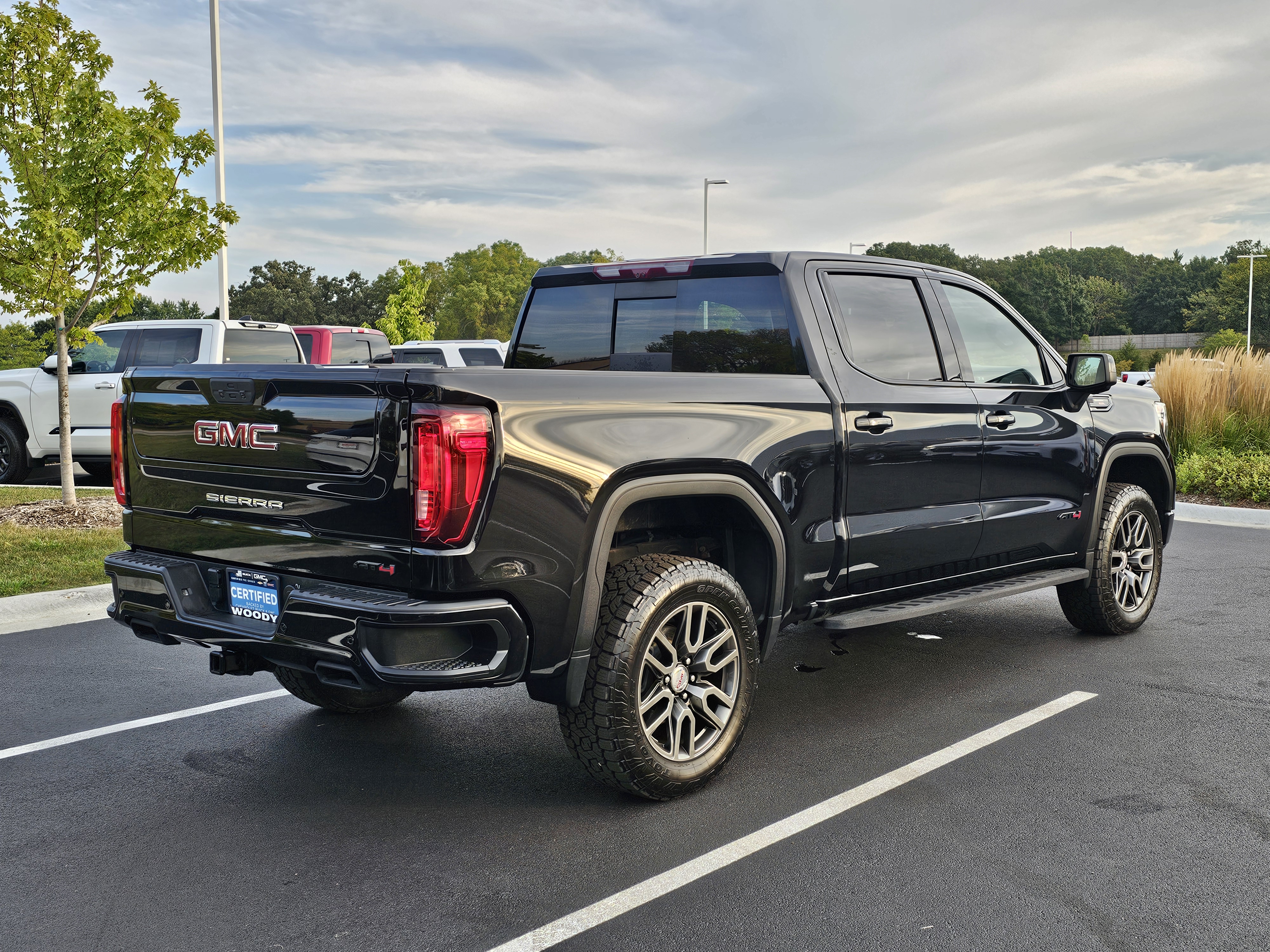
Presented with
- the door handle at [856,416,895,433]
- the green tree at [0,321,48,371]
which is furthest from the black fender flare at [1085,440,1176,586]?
the green tree at [0,321,48,371]

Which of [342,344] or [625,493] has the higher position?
[342,344]

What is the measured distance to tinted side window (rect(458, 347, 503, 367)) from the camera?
16969 millimetres

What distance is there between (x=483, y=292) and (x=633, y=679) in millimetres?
73414

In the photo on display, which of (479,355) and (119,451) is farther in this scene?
(479,355)

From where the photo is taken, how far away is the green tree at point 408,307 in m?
53.3

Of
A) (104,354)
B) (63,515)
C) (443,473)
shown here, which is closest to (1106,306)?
(104,354)

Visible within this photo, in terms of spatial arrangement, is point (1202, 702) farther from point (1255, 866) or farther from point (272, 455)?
point (272, 455)

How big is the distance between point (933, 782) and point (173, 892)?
2641mm

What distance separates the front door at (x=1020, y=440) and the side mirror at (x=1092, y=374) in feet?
0.29

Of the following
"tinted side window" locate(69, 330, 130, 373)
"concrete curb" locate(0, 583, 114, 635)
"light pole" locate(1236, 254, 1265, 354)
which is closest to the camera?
"concrete curb" locate(0, 583, 114, 635)

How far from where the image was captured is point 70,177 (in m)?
9.64

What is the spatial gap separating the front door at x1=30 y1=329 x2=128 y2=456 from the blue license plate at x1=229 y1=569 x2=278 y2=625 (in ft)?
33.8

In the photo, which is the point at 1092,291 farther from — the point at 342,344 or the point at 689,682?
the point at 689,682

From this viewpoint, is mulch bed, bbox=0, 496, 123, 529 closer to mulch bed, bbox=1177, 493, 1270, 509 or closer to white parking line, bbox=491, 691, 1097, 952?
white parking line, bbox=491, 691, 1097, 952
